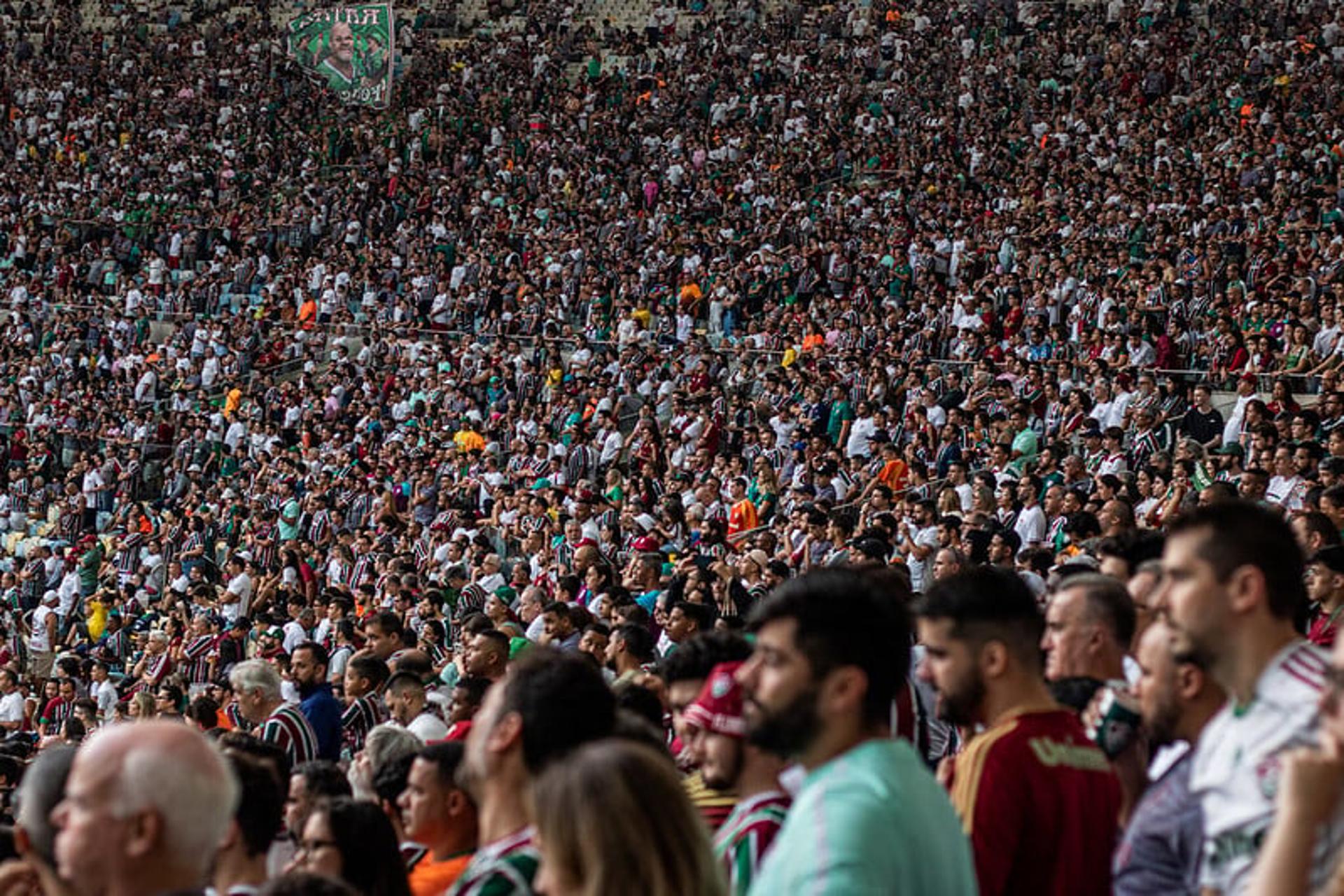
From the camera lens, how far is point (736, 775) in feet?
12.0

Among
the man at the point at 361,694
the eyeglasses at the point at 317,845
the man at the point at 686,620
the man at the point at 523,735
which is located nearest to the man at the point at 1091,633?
the man at the point at 523,735

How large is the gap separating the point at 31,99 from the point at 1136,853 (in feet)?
108

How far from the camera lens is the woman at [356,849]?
12.9 ft

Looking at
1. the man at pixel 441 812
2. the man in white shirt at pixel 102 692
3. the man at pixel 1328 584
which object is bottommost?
the man in white shirt at pixel 102 692

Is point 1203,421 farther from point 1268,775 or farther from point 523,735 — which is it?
point 1268,775

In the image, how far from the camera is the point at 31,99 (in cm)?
3256

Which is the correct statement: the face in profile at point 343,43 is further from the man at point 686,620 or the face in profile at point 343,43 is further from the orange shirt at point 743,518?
the man at point 686,620

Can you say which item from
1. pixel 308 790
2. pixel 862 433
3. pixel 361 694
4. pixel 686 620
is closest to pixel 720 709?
pixel 308 790

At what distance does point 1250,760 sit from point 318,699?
18.5ft

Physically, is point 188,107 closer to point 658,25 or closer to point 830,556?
point 658,25

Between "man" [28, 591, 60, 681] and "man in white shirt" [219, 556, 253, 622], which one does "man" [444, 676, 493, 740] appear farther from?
"man" [28, 591, 60, 681]

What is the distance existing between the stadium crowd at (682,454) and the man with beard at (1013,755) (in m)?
0.01

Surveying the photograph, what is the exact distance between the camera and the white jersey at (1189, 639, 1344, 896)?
2.77 meters

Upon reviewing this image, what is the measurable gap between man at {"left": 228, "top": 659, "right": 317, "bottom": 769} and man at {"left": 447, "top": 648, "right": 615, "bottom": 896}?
414cm
